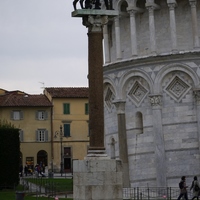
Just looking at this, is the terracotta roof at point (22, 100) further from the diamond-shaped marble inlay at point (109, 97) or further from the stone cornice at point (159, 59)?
the stone cornice at point (159, 59)

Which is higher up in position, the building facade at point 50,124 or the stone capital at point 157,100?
the building facade at point 50,124

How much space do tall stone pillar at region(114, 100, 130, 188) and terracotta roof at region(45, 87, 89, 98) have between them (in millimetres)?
36028

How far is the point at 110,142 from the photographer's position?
32938 mm

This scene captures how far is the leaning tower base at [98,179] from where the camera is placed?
698 inches

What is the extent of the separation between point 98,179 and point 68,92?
51.2 m

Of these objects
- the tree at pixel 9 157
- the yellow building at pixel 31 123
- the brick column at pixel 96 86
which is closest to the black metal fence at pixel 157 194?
the tree at pixel 9 157

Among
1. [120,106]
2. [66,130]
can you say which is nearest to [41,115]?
[66,130]

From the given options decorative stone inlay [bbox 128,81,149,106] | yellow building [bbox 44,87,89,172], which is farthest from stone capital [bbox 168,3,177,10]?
yellow building [bbox 44,87,89,172]

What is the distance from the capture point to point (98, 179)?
17734 mm

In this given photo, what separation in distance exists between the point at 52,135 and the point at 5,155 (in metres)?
31.9

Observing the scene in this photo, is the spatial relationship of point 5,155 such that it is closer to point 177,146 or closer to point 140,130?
point 140,130

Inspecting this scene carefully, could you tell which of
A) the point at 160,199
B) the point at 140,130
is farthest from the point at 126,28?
the point at 160,199

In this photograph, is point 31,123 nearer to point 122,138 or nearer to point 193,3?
point 122,138

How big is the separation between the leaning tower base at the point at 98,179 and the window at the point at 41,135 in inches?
1935
